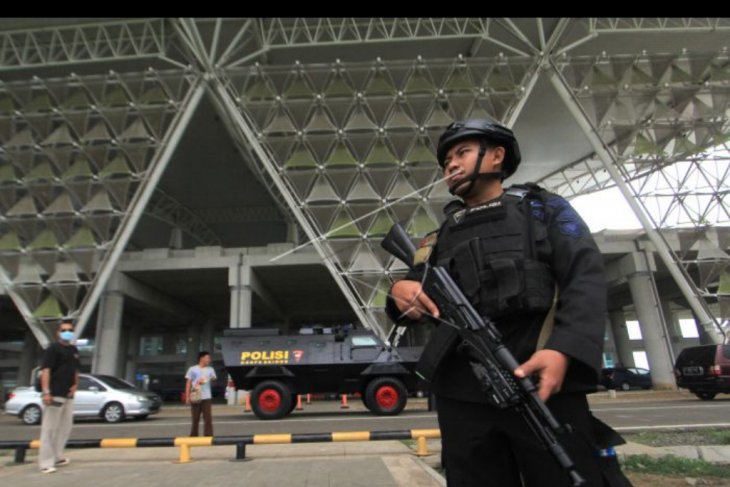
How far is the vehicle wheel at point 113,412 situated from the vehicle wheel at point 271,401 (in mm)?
4446

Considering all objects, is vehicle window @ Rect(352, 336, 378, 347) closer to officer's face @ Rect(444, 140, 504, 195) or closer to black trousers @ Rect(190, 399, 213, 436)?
black trousers @ Rect(190, 399, 213, 436)


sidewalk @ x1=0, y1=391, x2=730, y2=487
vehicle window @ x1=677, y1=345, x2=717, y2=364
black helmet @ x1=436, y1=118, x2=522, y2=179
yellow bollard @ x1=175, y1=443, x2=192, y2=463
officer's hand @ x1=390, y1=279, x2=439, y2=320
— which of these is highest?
black helmet @ x1=436, y1=118, x2=522, y2=179

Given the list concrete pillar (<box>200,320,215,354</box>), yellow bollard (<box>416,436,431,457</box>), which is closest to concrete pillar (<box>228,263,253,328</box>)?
concrete pillar (<box>200,320,215,354</box>)

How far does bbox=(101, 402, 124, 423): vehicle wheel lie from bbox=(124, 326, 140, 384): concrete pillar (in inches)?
1003

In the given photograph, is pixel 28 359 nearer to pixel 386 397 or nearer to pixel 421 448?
pixel 386 397

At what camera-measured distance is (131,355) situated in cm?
3775

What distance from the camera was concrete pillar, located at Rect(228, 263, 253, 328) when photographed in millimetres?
23797

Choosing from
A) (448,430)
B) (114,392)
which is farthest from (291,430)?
(448,430)

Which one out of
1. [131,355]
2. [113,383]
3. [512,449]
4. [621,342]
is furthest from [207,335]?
[512,449]

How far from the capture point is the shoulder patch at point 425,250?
2.29 meters

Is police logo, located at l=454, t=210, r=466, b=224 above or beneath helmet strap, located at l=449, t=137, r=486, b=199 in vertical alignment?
beneath

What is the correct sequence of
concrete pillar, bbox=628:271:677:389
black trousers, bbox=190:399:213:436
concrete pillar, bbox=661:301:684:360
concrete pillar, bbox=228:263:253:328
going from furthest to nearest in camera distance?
concrete pillar, bbox=661:301:684:360 < concrete pillar, bbox=228:263:253:328 < concrete pillar, bbox=628:271:677:389 < black trousers, bbox=190:399:213:436

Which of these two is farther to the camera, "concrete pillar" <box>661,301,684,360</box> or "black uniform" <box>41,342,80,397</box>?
"concrete pillar" <box>661,301,684,360</box>
